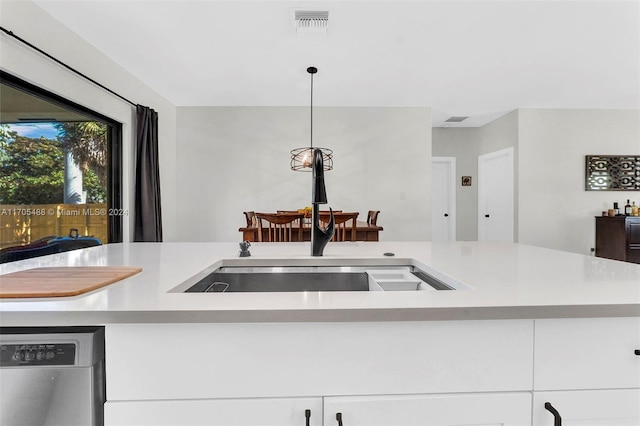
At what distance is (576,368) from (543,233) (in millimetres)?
5337

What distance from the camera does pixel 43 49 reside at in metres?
2.44

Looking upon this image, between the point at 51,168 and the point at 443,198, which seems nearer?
the point at 51,168

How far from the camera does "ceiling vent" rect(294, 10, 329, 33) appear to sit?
2566mm

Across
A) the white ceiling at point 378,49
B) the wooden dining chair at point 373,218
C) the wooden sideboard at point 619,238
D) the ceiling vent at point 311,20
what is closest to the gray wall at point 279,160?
the white ceiling at point 378,49

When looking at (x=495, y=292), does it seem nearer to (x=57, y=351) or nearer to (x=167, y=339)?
(x=167, y=339)

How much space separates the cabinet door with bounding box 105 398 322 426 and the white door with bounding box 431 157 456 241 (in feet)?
20.2

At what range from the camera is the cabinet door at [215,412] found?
0.64 meters

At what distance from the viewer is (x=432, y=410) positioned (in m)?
0.66

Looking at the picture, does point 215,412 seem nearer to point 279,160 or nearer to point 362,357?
point 362,357

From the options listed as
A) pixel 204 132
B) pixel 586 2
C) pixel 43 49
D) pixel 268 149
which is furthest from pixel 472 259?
pixel 204 132

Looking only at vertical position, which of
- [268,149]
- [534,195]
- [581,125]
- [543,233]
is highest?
[581,125]

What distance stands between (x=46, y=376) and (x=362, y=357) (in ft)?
2.01

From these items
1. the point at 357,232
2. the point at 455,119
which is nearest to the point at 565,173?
the point at 455,119

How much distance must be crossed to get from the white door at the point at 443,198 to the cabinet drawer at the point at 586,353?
5.90 metres
